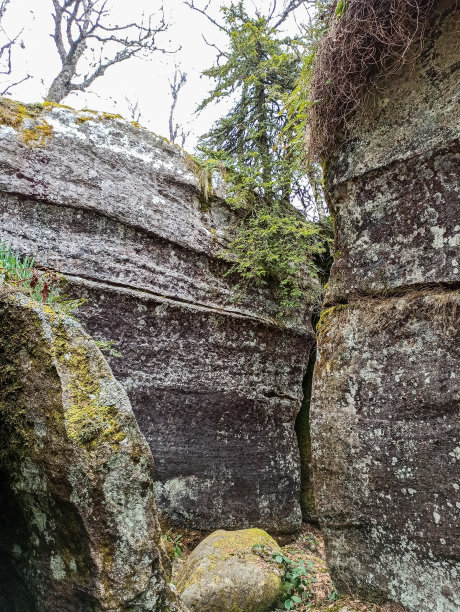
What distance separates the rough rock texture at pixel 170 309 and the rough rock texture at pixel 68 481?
2853mm

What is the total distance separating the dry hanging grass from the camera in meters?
3.25

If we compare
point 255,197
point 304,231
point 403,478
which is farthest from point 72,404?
point 255,197

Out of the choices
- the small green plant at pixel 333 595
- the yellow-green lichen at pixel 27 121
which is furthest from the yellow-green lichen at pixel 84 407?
the yellow-green lichen at pixel 27 121

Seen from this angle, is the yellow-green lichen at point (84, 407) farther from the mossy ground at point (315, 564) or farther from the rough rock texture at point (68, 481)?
the mossy ground at point (315, 564)

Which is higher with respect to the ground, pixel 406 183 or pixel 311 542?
pixel 406 183

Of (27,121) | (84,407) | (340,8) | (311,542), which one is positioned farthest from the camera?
(311,542)

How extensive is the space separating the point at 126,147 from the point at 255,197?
197 centimetres

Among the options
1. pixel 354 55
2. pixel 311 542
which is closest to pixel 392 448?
pixel 354 55

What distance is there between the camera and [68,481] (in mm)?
2080

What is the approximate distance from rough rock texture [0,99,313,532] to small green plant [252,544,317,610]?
1.33m

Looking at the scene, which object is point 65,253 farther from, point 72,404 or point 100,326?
point 72,404

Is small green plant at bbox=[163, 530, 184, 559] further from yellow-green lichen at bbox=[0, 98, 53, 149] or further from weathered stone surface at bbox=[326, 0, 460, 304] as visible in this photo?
yellow-green lichen at bbox=[0, 98, 53, 149]

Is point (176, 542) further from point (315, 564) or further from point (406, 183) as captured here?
A: point (406, 183)

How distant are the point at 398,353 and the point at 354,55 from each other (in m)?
2.29
